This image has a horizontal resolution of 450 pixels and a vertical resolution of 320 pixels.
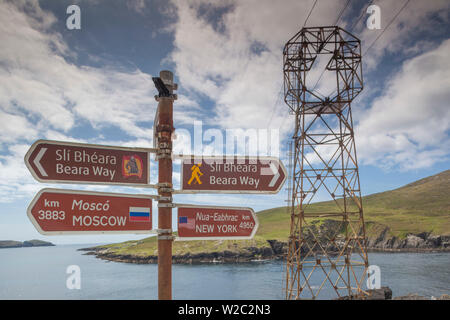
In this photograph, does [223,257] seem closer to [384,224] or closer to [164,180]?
[384,224]

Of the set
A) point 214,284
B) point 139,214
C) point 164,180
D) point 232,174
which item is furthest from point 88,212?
point 214,284

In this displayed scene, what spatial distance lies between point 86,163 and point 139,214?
97 cm

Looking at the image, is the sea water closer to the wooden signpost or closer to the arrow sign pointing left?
the wooden signpost

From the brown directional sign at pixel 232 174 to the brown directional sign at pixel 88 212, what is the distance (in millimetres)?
715

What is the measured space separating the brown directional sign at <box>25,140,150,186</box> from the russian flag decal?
0.35 m

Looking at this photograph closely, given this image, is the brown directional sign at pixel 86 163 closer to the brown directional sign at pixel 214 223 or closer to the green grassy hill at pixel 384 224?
the brown directional sign at pixel 214 223

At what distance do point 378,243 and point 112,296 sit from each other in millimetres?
115642

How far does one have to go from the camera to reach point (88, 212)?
361cm

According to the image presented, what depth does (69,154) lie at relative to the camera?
3707 millimetres

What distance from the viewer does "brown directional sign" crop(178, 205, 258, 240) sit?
163 inches

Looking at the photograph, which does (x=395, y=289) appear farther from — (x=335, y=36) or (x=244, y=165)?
(x=244, y=165)

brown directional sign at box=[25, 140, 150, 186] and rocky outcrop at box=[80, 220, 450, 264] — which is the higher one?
brown directional sign at box=[25, 140, 150, 186]

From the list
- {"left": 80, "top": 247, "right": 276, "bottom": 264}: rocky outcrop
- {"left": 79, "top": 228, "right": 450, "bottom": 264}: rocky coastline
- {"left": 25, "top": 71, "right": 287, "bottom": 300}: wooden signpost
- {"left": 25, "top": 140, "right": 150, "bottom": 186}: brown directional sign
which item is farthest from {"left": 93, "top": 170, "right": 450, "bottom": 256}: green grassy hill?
{"left": 25, "top": 140, "right": 150, "bottom": 186}: brown directional sign
